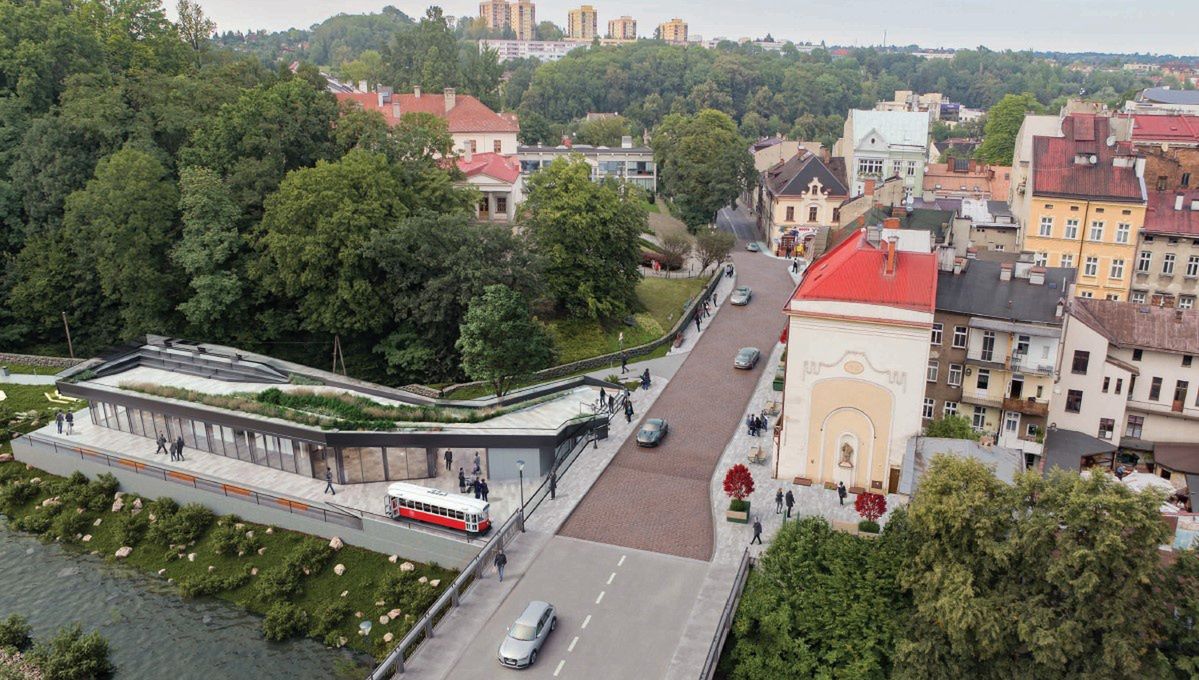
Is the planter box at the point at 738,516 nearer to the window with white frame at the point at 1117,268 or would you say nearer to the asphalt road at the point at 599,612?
the asphalt road at the point at 599,612

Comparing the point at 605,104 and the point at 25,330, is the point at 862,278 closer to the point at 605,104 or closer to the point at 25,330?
the point at 25,330

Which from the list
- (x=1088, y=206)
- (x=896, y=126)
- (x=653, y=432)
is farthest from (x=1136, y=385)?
(x=896, y=126)

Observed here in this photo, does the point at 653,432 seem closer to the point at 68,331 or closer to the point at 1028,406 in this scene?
the point at 1028,406

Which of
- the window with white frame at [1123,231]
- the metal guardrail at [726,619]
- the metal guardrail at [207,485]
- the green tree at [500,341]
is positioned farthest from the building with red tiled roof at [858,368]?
the window with white frame at [1123,231]

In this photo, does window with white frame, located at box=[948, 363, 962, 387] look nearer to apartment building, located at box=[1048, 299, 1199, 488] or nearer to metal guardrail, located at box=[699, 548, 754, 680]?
apartment building, located at box=[1048, 299, 1199, 488]

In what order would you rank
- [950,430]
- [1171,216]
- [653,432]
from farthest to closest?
[1171,216]
[653,432]
[950,430]

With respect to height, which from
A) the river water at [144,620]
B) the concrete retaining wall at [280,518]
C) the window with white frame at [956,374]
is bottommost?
the river water at [144,620]

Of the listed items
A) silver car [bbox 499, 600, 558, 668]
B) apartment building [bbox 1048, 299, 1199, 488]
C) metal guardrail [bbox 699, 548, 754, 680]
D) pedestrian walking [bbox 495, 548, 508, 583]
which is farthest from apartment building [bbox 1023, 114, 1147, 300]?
silver car [bbox 499, 600, 558, 668]
